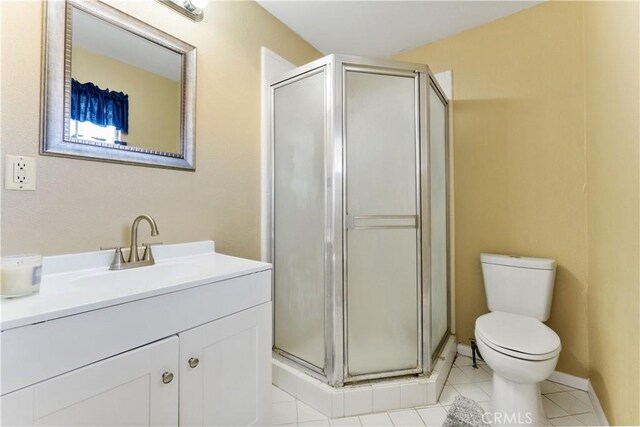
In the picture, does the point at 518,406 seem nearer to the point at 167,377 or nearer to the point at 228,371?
the point at 228,371

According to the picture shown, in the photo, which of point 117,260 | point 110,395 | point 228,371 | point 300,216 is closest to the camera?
point 110,395

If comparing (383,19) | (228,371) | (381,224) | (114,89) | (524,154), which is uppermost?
(383,19)

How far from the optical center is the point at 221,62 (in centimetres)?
161

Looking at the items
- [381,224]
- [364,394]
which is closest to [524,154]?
[381,224]

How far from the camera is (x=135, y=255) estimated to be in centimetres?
121

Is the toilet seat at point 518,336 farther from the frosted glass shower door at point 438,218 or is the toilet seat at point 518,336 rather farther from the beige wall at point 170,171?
the beige wall at point 170,171

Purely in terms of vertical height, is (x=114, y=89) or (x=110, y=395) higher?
(x=114, y=89)

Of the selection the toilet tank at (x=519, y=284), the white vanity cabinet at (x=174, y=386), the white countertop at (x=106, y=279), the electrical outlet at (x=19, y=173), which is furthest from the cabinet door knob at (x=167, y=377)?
the toilet tank at (x=519, y=284)

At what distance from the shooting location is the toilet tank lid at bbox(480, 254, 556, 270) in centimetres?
168

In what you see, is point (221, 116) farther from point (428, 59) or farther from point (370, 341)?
point (428, 59)

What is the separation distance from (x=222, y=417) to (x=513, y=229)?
6.45ft

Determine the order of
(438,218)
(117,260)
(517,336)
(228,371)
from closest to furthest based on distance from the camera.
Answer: (228,371), (117,260), (517,336), (438,218)

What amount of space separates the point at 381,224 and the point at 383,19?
1.48 m

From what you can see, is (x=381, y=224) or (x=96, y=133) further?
(x=381, y=224)
